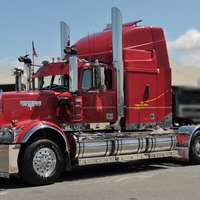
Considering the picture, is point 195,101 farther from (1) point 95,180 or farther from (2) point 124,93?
(1) point 95,180

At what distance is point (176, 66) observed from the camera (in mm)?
13562

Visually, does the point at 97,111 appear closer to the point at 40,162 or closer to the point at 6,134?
the point at 40,162

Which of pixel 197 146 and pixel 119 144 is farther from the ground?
pixel 119 144

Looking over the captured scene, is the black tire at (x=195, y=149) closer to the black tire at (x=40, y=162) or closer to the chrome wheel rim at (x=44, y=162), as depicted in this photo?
the black tire at (x=40, y=162)

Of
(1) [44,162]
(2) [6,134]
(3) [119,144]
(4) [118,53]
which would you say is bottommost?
(1) [44,162]

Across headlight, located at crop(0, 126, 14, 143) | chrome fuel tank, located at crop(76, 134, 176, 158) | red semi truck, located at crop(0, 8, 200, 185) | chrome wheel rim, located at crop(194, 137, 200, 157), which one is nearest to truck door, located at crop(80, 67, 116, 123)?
red semi truck, located at crop(0, 8, 200, 185)

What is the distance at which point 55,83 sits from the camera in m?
10.2

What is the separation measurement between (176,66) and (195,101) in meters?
2.11

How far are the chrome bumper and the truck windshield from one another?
2181mm

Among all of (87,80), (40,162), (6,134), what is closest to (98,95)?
(87,80)

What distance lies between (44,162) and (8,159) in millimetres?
877

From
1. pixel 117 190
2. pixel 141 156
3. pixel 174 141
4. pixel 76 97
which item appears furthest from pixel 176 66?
pixel 117 190

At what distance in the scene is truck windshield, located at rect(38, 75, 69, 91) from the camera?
32.4 ft

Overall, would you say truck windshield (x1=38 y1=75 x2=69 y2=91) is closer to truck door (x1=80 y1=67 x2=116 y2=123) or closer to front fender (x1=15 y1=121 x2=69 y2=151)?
truck door (x1=80 y1=67 x2=116 y2=123)
